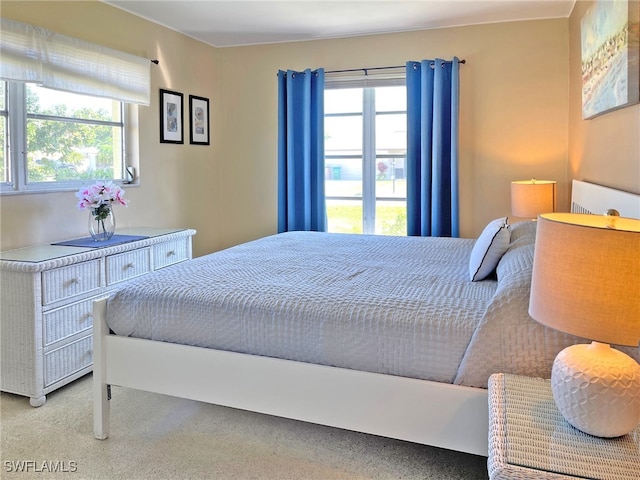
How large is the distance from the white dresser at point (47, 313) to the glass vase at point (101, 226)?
0.25 metres

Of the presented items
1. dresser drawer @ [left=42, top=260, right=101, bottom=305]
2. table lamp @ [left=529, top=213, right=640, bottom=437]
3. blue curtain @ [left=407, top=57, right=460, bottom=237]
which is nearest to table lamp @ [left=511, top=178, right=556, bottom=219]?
blue curtain @ [left=407, top=57, right=460, bottom=237]

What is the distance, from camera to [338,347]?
1.81m

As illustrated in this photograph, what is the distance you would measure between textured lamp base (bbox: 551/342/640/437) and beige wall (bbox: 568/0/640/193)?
955 mm

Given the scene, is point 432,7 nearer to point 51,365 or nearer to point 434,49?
point 434,49

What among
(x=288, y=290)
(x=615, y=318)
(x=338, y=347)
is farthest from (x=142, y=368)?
(x=615, y=318)

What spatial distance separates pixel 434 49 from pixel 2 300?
11.6 ft

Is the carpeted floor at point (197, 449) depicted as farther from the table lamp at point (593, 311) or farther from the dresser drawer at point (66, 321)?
the table lamp at point (593, 311)

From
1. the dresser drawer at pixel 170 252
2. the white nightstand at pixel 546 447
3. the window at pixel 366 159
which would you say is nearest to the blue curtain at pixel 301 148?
the window at pixel 366 159

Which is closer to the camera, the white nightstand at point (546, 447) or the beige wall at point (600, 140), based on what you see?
the white nightstand at point (546, 447)

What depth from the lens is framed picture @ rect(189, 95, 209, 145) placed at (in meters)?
4.41

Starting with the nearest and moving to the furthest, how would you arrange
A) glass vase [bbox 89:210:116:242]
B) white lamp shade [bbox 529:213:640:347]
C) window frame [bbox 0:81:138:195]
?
1. white lamp shade [bbox 529:213:640:347]
2. window frame [bbox 0:81:138:195]
3. glass vase [bbox 89:210:116:242]

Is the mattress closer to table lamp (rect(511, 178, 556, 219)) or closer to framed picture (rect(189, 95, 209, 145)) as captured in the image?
table lamp (rect(511, 178, 556, 219))

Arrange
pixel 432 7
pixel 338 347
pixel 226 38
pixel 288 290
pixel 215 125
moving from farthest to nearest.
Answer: pixel 215 125
pixel 226 38
pixel 432 7
pixel 288 290
pixel 338 347

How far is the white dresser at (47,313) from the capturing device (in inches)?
97.7
